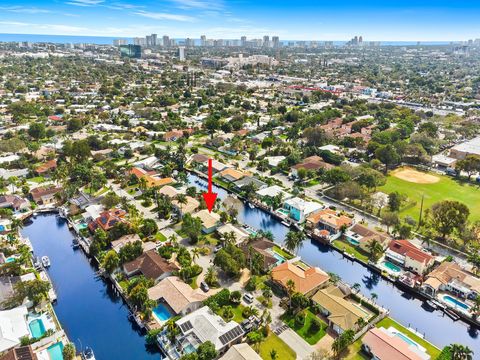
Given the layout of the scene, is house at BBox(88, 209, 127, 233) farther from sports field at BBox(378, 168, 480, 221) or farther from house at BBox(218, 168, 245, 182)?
sports field at BBox(378, 168, 480, 221)

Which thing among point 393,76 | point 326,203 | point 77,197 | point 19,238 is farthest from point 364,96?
point 19,238

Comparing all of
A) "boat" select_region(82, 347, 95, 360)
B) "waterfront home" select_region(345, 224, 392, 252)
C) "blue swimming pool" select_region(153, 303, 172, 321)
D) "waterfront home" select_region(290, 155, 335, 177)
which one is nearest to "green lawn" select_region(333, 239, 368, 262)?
"waterfront home" select_region(345, 224, 392, 252)

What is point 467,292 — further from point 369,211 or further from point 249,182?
point 249,182

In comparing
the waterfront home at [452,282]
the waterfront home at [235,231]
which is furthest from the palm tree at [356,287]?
the waterfront home at [235,231]

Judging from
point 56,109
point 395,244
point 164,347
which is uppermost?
point 56,109

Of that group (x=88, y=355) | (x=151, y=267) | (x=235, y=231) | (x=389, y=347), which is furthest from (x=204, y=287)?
(x=389, y=347)

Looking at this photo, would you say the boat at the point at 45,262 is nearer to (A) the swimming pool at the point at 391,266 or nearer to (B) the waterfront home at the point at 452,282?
(A) the swimming pool at the point at 391,266
